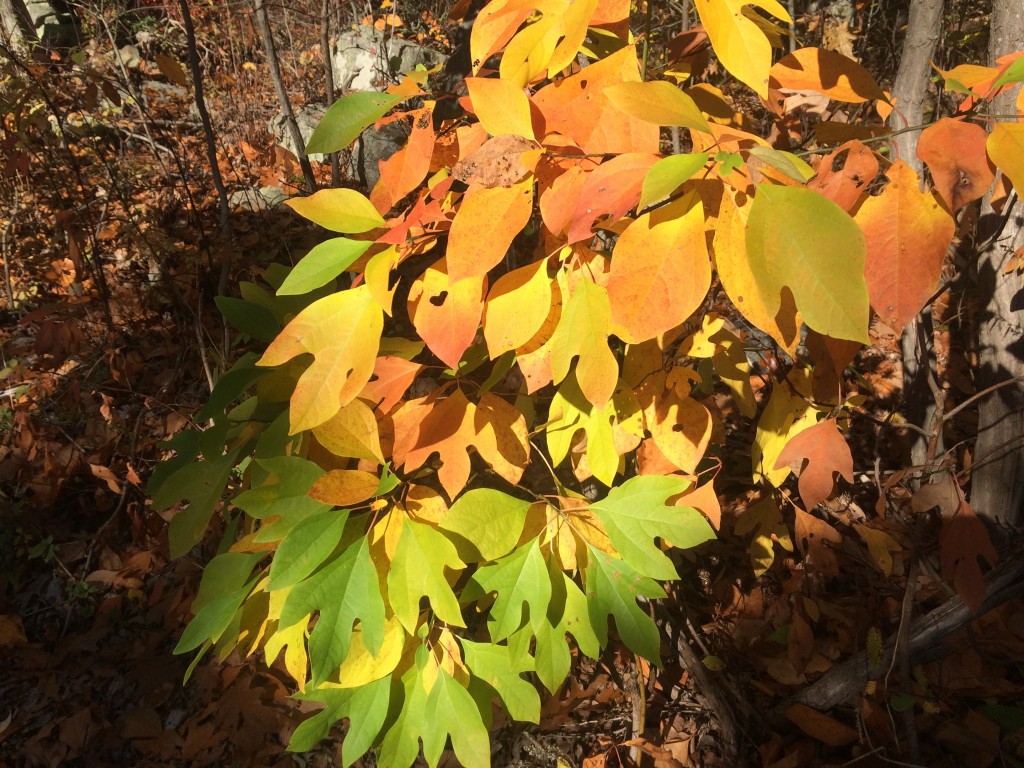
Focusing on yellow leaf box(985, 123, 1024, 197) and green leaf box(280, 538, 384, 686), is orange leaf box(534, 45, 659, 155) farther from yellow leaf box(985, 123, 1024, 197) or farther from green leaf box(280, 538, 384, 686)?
green leaf box(280, 538, 384, 686)

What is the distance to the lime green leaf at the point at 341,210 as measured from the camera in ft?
2.72

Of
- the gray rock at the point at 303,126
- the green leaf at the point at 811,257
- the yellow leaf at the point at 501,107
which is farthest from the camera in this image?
the gray rock at the point at 303,126

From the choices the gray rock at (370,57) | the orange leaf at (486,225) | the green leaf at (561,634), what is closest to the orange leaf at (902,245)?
the orange leaf at (486,225)

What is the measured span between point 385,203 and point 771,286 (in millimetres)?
571

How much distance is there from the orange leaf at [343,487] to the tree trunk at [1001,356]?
150cm

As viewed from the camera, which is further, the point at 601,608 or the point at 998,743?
the point at 998,743

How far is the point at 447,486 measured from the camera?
3.01ft

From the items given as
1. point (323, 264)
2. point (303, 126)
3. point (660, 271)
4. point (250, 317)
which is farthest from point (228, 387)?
point (303, 126)

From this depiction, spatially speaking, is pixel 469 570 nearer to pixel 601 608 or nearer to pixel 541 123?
pixel 601 608

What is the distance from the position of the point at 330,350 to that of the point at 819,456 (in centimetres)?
85

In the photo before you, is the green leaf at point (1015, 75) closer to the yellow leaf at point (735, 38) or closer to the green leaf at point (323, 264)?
the yellow leaf at point (735, 38)

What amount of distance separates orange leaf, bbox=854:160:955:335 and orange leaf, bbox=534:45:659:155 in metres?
0.26

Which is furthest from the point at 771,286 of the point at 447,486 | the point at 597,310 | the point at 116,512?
the point at 116,512

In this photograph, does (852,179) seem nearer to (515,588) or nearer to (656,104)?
(656,104)
